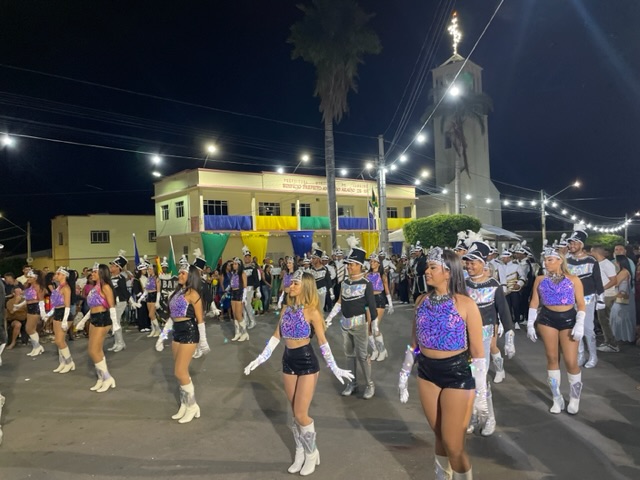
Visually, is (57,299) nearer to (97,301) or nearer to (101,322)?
(97,301)

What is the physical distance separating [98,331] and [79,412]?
1384 millimetres

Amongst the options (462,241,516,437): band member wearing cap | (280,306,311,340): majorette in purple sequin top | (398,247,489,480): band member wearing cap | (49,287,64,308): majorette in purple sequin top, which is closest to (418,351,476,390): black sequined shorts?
(398,247,489,480): band member wearing cap

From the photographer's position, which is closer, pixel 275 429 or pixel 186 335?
pixel 275 429

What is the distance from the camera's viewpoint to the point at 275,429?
5.52 meters

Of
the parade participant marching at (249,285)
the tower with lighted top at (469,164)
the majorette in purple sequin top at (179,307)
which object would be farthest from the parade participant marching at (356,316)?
the tower with lighted top at (469,164)

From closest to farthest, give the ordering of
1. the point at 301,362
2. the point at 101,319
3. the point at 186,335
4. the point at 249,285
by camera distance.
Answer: the point at 301,362, the point at 186,335, the point at 101,319, the point at 249,285

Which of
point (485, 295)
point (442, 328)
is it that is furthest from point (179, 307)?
point (485, 295)

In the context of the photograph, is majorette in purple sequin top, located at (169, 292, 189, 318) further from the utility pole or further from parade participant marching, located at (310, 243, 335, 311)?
the utility pole

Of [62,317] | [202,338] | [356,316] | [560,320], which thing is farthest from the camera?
[62,317]

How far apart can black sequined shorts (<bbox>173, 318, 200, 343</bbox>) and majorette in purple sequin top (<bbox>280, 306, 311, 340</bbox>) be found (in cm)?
173

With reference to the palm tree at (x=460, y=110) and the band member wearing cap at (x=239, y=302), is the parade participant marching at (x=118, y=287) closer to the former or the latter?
the band member wearing cap at (x=239, y=302)

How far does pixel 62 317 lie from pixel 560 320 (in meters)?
8.50

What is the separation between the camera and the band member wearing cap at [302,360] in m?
4.33

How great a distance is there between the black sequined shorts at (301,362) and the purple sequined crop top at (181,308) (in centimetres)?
202
